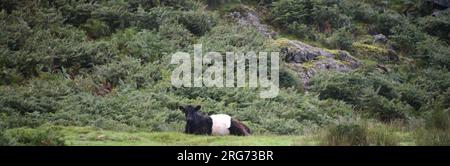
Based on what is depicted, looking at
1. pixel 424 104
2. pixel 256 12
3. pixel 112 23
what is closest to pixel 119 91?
pixel 112 23

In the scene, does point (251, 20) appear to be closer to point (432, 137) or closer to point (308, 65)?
point (308, 65)

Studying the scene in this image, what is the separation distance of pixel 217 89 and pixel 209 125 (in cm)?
499

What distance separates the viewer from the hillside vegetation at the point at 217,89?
14461mm

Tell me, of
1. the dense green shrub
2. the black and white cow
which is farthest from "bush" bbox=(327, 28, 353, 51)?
the black and white cow

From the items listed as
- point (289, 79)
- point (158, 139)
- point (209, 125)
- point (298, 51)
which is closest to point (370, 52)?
point (298, 51)

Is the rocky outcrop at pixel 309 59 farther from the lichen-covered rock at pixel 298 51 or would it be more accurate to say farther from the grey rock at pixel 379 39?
Answer: the grey rock at pixel 379 39

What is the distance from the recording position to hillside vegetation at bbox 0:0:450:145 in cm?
1446

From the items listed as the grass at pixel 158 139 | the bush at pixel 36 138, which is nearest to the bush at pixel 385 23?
the grass at pixel 158 139

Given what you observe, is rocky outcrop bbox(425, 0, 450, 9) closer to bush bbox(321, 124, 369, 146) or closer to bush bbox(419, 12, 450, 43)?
bush bbox(419, 12, 450, 43)

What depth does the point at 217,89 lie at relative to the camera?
19812 mm

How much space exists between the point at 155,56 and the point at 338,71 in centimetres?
701

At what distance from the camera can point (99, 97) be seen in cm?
1803

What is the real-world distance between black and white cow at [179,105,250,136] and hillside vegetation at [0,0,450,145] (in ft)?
1.75
